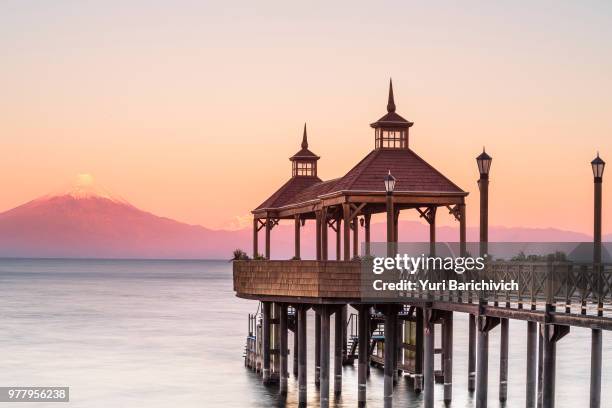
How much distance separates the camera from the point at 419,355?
4038 centimetres

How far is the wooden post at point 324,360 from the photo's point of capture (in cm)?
3453

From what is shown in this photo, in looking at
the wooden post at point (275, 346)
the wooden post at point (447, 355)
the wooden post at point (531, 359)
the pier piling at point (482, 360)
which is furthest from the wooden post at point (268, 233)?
the pier piling at point (482, 360)

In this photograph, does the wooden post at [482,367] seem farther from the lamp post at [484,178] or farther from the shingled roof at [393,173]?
the shingled roof at [393,173]

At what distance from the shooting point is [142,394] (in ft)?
148

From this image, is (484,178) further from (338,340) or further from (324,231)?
(324,231)

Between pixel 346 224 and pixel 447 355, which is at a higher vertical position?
pixel 346 224

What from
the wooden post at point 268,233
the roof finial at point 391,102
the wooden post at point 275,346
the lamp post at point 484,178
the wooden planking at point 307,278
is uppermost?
the roof finial at point 391,102

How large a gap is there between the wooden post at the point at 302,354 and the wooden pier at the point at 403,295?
0.05 metres

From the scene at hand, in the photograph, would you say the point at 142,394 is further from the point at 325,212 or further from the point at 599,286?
the point at 599,286

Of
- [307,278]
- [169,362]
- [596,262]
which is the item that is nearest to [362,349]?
[307,278]

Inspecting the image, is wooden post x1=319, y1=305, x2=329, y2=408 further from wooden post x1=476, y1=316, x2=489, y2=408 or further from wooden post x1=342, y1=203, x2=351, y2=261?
wooden post x1=476, y1=316, x2=489, y2=408

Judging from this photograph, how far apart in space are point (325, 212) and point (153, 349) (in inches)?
1196

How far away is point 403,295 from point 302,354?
6.16 m

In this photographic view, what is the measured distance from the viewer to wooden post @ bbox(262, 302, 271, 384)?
42625mm
